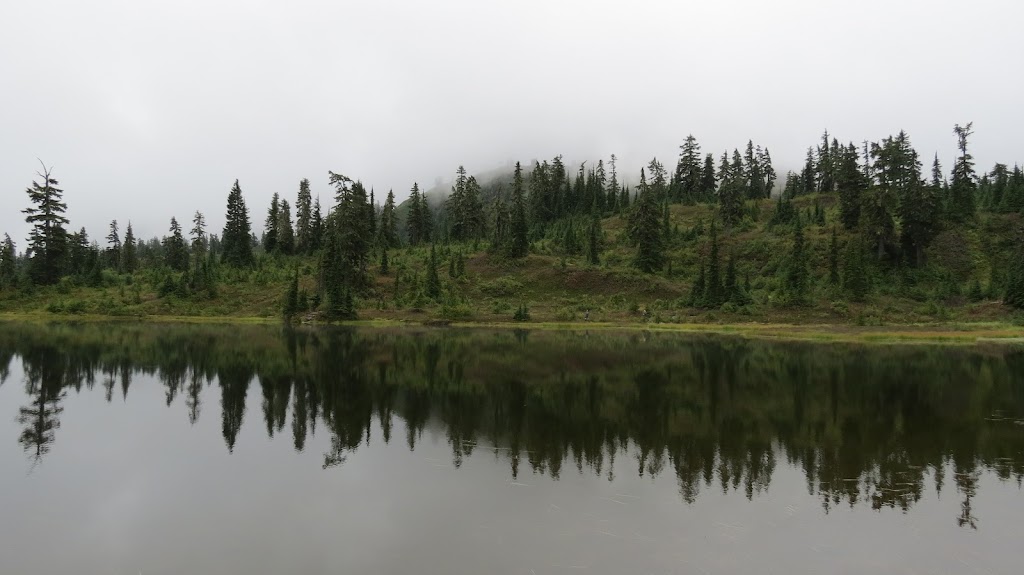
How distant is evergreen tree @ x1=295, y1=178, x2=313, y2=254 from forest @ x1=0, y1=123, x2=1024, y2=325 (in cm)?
70

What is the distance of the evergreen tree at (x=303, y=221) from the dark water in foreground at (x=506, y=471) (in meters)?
91.7

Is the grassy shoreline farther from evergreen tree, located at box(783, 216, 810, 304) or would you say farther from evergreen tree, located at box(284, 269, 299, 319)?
evergreen tree, located at box(783, 216, 810, 304)

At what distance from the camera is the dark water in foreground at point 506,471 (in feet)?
33.9

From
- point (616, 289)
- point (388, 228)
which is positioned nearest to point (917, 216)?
point (616, 289)

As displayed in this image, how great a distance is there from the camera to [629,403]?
23672 millimetres

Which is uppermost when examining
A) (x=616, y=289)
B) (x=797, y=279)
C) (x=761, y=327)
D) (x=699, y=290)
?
(x=797, y=279)

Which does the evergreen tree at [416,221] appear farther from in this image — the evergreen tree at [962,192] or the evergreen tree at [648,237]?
the evergreen tree at [962,192]

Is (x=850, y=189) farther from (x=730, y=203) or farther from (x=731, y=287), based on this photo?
(x=731, y=287)

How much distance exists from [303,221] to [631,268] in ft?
238

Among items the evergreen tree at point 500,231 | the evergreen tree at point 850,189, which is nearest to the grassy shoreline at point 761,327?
the evergreen tree at point 500,231

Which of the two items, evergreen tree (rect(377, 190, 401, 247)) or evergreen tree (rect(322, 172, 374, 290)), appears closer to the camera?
evergreen tree (rect(322, 172, 374, 290))

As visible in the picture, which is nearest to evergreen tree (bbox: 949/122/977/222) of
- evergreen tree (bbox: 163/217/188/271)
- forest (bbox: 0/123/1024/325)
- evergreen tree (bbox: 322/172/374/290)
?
forest (bbox: 0/123/1024/325)

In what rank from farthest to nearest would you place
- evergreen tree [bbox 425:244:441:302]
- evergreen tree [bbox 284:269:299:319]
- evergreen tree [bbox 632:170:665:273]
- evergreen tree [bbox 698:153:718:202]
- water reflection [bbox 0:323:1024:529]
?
1. evergreen tree [bbox 698:153:718:202]
2. evergreen tree [bbox 632:170:665:273]
3. evergreen tree [bbox 425:244:441:302]
4. evergreen tree [bbox 284:269:299:319]
5. water reflection [bbox 0:323:1024:529]

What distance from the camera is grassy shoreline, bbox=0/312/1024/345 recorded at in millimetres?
54594
